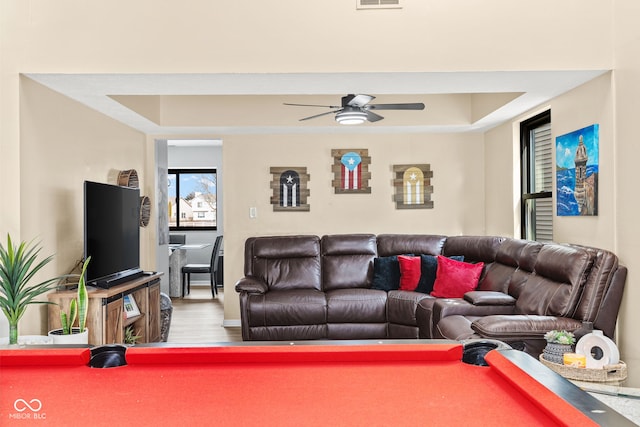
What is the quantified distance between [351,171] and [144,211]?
88.0 inches

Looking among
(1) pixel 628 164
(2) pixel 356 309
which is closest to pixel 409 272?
(2) pixel 356 309

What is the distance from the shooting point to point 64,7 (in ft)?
11.1

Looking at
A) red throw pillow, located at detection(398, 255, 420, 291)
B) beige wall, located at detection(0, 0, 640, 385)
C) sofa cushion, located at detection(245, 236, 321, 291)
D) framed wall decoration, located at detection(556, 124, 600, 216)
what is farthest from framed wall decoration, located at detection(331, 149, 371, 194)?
beige wall, located at detection(0, 0, 640, 385)

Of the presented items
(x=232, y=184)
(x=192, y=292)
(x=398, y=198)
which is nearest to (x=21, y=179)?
(x=232, y=184)

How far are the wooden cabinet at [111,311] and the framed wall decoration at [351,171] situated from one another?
235 cm

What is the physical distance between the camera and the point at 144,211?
5410 mm

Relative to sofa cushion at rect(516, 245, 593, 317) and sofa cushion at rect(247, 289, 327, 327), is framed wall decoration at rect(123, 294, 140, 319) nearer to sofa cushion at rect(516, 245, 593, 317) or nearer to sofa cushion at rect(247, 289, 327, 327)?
sofa cushion at rect(247, 289, 327, 327)

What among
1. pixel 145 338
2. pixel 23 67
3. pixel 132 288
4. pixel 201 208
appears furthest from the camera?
pixel 201 208

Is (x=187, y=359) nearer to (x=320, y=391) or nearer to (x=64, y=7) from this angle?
(x=320, y=391)

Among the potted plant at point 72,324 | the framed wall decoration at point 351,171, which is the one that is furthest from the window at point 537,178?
the potted plant at point 72,324

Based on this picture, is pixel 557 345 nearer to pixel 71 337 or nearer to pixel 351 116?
pixel 351 116

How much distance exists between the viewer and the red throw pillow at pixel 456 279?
15.2 ft

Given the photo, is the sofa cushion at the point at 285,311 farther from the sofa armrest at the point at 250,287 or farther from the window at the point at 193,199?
Result: the window at the point at 193,199

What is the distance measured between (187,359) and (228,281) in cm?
423
